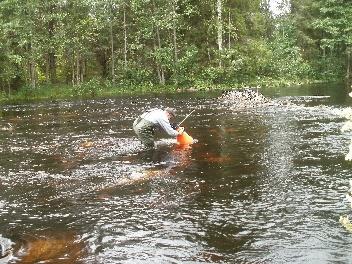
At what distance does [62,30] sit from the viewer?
1695 inches

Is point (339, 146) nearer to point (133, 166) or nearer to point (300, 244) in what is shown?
point (133, 166)

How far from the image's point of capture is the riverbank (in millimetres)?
41500

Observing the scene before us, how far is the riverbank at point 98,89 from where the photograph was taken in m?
41.5

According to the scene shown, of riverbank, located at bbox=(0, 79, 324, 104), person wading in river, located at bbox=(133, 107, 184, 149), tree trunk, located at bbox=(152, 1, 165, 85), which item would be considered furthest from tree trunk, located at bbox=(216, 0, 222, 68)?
person wading in river, located at bbox=(133, 107, 184, 149)

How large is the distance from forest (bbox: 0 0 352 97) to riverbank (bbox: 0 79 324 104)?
0.63ft

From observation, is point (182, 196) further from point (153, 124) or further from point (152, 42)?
point (152, 42)

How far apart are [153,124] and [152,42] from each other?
33.4 meters

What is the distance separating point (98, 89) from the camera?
43938 millimetres

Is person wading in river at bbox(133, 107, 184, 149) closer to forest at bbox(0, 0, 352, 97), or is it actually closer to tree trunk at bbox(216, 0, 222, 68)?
forest at bbox(0, 0, 352, 97)

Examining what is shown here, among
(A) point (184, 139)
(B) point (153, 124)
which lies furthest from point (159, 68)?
(B) point (153, 124)

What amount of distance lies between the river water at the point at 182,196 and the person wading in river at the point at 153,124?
0.51m

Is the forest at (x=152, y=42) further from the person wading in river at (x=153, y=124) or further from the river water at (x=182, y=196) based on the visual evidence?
the person wading in river at (x=153, y=124)

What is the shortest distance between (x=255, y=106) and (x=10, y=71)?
23256 millimetres

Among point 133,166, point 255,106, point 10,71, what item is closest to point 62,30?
point 10,71
